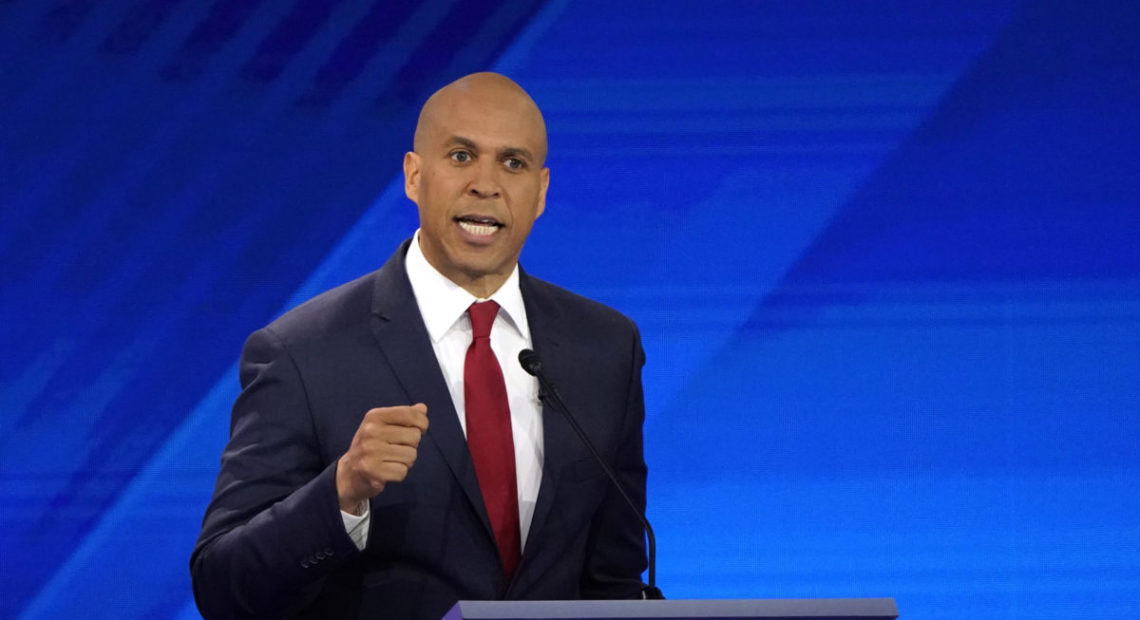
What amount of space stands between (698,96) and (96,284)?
1.40 metres

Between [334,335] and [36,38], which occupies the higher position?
[36,38]

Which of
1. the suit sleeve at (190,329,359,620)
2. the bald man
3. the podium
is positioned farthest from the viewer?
the bald man

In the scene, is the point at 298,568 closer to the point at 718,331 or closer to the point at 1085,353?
the point at 718,331

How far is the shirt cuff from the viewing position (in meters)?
1.88

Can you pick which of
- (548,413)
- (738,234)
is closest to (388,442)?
(548,413)

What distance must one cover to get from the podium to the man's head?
2.72ft

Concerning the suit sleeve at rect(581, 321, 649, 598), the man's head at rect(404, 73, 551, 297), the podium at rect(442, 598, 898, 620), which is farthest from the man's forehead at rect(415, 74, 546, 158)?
the podium at rect(442, 598, 898, 620)

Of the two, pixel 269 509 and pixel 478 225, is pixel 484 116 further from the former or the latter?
pixel 269 509

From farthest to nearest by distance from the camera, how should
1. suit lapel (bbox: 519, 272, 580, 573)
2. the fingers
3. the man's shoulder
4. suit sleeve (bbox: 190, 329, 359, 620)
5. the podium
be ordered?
the man's shoulder, suit lapel (bbox: 519, 272, 580, 573), suit sleeve (bbox: 190, 329, 359, 620), the fingers, the podium

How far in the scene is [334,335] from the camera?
6.99 ft

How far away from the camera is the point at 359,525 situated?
6.25ft

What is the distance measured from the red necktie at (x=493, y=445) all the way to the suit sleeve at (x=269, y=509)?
222 millimetres

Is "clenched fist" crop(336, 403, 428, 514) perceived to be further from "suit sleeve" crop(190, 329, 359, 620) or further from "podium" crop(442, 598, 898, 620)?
"podium" crop(442, 598, 898, 620)

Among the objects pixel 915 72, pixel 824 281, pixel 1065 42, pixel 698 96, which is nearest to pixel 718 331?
pixel 824 281
